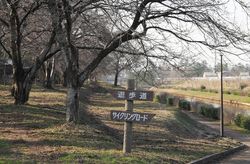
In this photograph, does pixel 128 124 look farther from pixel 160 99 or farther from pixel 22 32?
pixel 160 99

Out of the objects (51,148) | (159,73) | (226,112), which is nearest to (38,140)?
(51,148)

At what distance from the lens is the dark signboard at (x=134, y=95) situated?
1139 cm

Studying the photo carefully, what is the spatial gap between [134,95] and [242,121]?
1238 inches

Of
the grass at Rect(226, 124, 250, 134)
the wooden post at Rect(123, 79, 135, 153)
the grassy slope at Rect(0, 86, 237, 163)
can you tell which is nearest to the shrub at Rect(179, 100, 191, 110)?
the grass at Rect(226, 124, 250, 134)

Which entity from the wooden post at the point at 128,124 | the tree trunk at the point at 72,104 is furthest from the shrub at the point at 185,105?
the wooden post at the point at 128,124

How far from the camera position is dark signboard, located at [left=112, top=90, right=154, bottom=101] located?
11394 mm

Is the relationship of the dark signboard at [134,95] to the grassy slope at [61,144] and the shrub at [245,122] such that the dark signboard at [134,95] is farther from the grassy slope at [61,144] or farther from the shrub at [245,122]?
the shrub at [245,122]

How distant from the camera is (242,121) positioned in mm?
41094

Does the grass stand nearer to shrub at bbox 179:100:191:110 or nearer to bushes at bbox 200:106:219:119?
bushes at bbox 200:106:219:119

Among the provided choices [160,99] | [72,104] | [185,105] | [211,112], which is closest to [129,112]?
[72,104]

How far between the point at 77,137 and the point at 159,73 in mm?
4343

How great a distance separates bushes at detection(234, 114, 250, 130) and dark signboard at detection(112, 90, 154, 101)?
1165 inches

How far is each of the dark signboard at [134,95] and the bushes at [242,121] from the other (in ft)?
97.1

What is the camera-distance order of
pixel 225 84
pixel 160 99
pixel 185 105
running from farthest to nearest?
pixel 225 84, pixel 160 99, pixel 185 105
